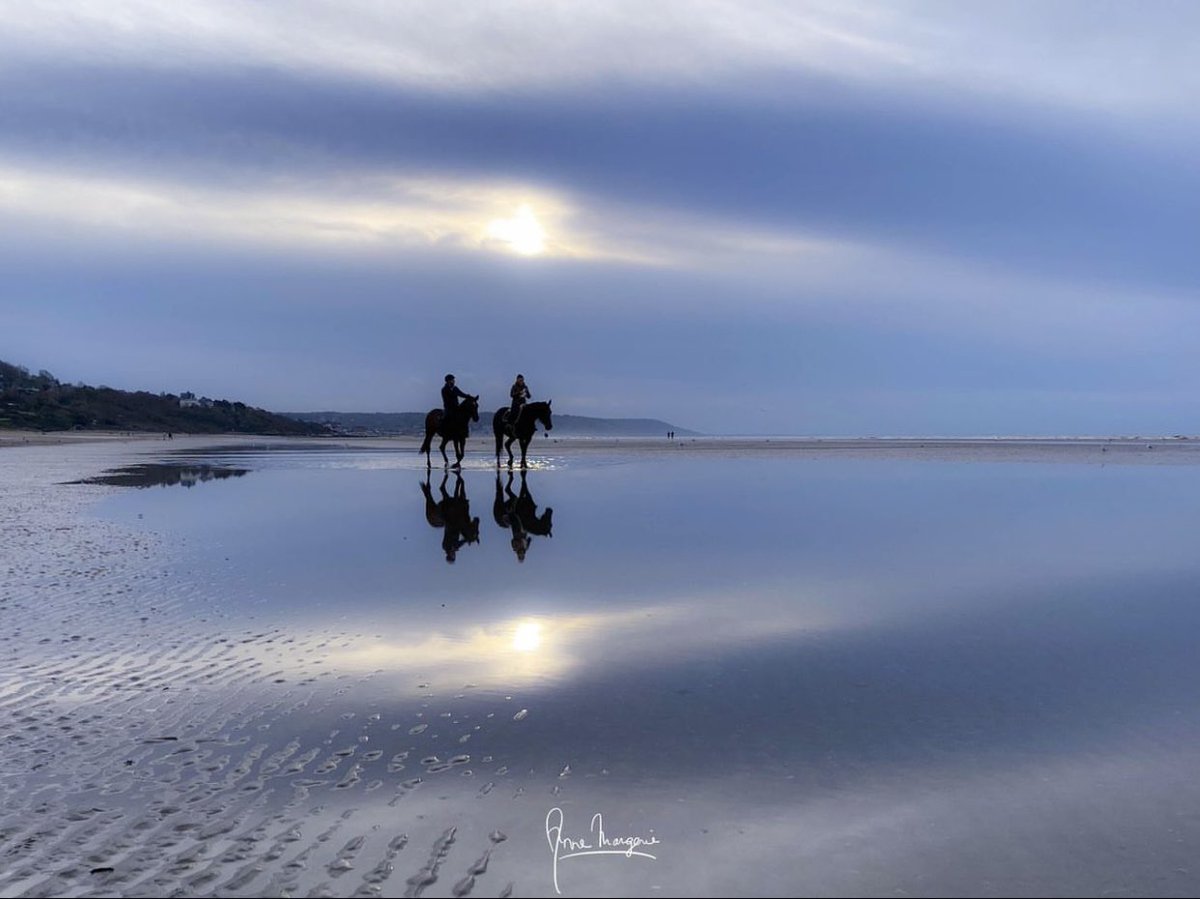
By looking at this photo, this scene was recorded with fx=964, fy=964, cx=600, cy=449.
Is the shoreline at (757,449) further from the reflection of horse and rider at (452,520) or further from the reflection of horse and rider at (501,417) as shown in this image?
the reflection of horse and rider at (452,520)

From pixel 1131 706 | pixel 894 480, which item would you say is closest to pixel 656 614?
pixel 1131 706

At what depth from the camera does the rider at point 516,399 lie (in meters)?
32.3

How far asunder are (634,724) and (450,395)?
2713cm

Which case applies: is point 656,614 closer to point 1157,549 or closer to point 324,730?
point 324,730

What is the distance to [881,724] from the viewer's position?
5.41 meters

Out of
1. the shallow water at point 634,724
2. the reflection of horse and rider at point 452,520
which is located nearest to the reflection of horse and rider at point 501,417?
A: the reflection of horse and rider at point 452,520

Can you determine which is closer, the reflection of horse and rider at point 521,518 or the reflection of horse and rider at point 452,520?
the reflection of horse and rider at point 452,520

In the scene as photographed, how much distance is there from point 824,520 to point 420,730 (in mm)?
11898

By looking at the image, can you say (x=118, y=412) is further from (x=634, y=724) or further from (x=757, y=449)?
(x=634, y=724)

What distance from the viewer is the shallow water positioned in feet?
12.7
